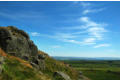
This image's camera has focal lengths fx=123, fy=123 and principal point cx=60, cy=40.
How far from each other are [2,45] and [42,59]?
14.9 m

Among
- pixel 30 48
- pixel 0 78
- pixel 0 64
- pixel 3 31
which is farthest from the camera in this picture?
pixel 30 48

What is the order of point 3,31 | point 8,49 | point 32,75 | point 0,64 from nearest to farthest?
point 0,64, point 32,75, point 8,49, point 3,31

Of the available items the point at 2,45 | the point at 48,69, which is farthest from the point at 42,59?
the point at 2,45

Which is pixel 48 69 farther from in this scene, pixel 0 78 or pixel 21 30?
pixel 0 78

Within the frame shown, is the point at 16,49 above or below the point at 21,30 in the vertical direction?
below

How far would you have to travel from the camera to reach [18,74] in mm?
16688

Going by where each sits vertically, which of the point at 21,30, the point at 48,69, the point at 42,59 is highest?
the point at 21,30

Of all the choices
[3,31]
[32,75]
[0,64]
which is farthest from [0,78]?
[3,31]

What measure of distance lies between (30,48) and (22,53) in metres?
5.29

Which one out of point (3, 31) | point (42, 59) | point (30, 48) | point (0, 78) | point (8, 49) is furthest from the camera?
point (42, 59)

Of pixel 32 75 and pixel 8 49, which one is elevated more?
pixel 8 49

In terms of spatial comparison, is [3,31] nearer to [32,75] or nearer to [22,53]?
[22,53]

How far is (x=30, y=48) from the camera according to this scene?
39.0 metres

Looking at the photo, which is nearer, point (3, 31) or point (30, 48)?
point (3, 31)
